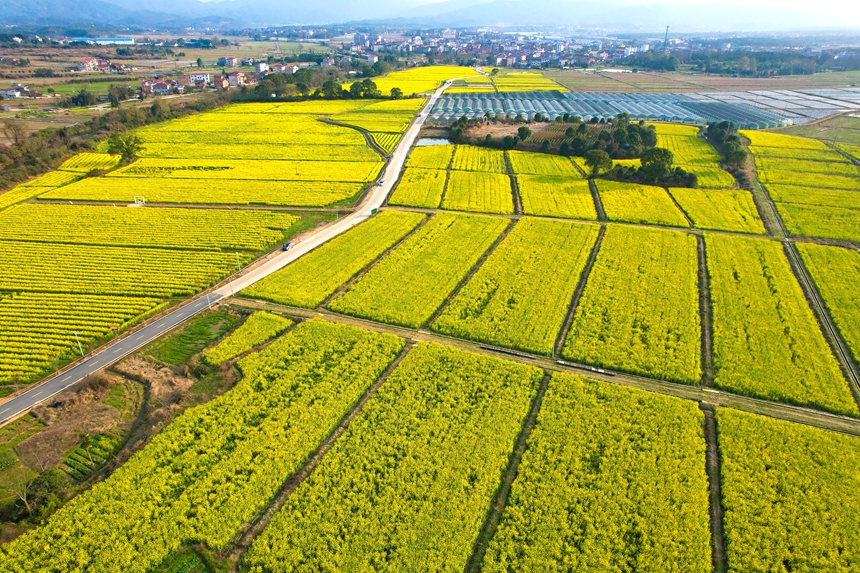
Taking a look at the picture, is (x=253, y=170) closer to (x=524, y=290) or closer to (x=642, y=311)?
(x=524, y=290)

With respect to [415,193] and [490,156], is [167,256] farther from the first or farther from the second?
[490,156]

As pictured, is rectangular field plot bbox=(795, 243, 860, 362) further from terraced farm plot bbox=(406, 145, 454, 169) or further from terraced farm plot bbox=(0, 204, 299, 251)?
terraced farm plot bbox=(0, 204, 299, 251)

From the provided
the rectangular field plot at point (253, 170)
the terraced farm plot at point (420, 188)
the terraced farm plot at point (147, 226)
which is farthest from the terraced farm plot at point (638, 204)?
the terraced farm plot at point (147, 226)

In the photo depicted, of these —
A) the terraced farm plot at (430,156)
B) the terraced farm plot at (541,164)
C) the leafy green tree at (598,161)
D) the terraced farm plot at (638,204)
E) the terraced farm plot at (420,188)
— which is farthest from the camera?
the terraced farm plot at (430,156)

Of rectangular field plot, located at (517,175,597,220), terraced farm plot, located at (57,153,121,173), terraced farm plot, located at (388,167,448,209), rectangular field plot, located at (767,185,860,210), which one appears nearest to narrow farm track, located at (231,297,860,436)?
terraced farm plot, located at (388,167,448,209)

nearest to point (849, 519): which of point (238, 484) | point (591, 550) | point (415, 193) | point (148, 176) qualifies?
point (591, 550)

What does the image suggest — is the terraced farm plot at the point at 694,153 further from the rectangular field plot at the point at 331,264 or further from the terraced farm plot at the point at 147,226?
the terraced farm plot at the point at 147,226

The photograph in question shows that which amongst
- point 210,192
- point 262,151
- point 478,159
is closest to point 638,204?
point 478,159
